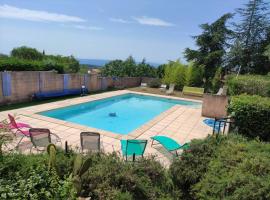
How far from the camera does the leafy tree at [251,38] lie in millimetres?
21406

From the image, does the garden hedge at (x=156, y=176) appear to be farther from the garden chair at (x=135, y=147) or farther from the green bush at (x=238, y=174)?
the garden chair at (x=135, y=147)

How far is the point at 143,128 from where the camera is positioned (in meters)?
9.46

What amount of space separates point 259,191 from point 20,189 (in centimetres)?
349

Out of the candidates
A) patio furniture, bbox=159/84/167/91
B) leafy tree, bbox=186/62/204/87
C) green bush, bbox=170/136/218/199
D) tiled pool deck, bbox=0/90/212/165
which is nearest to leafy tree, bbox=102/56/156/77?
patio furniture, bbox=159/84/167/91

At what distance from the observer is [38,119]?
9.70 metres

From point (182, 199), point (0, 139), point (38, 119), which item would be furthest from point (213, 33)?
point (0, 139)

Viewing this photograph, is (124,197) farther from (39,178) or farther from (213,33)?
(213,33)

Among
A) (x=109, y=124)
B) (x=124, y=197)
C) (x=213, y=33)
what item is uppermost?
(x=213, y=33)

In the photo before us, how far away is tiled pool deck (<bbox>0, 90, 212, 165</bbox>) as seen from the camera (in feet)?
23.5

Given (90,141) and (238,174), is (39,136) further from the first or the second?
(238,174)

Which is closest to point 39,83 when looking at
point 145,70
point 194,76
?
point 145,70

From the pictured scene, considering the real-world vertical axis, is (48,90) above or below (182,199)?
above

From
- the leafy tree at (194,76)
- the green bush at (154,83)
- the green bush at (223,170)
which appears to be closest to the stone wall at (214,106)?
the green bush at (223,170)

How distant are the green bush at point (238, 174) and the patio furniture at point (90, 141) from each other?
2963 millimetres
